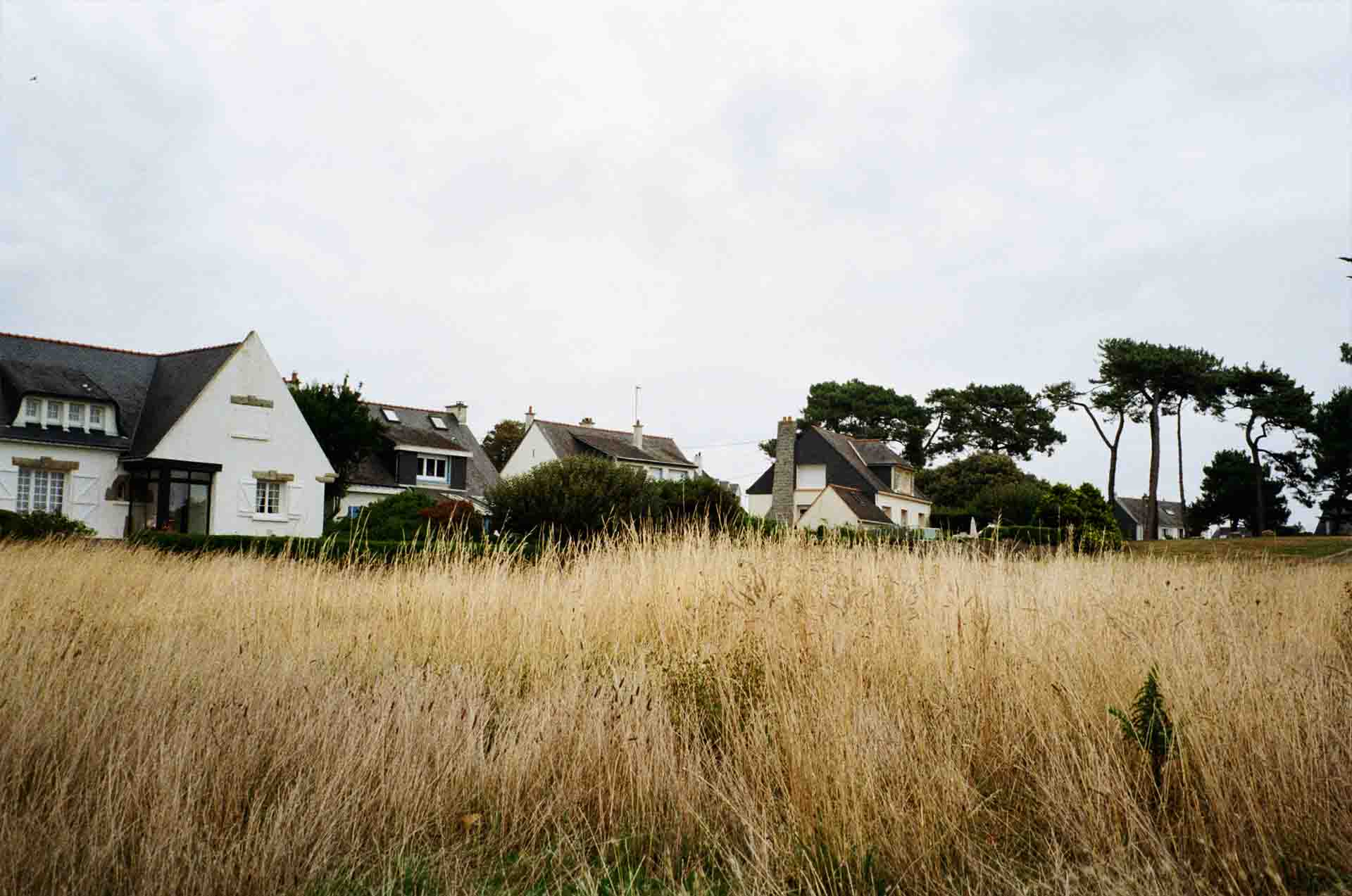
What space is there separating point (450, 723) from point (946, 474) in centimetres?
5480

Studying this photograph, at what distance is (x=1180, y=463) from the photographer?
47625 millimetres

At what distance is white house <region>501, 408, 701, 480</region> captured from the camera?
46156mm

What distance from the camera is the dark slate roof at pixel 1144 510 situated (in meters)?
74.6

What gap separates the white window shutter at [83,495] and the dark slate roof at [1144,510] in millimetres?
63722

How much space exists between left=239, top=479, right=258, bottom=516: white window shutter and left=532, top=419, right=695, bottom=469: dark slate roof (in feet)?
55.0

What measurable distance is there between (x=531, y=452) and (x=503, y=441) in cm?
1186

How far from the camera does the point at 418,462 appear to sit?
40.2m

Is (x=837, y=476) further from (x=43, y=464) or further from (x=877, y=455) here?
(x=43, y=464)

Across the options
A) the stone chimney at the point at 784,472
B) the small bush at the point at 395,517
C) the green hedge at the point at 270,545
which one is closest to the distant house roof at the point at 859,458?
the stone chimney at the point at 784,472

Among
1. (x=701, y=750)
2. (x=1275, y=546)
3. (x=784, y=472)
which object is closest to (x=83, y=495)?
(x=701, y=750)

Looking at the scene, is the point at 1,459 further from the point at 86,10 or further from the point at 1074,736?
the point at 1074,736

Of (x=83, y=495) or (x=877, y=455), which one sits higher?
(x=877, y=455)

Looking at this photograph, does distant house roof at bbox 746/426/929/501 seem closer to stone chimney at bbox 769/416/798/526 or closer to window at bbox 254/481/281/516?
stone chimney at bbox 769/416/798/526

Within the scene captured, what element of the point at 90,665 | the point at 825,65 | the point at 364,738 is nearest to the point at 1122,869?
the point at 364,738
